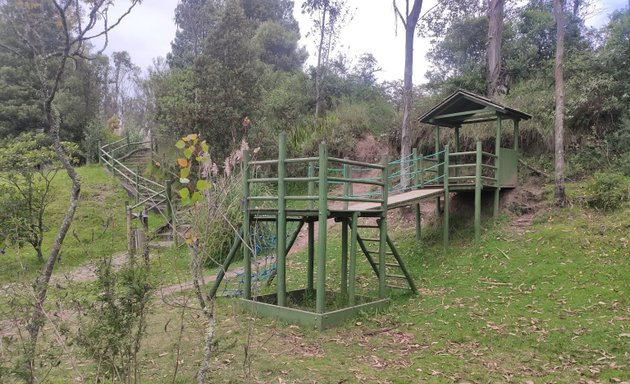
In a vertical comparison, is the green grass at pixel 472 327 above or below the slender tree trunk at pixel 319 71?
below

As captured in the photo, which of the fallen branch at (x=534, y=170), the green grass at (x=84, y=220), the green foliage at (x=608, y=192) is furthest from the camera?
the green grass at (x=84, y=220)

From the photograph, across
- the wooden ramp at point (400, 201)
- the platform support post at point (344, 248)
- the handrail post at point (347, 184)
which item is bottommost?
the platform support post at point (344, 248)

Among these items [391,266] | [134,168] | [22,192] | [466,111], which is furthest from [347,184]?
[134,168]

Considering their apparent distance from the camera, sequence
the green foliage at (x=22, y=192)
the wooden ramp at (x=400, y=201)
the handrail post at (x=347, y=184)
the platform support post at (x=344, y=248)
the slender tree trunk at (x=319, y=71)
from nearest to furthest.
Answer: the wooden ramp at (x=400, y=201), the platform support post at (x=344, y=248), the handrail post at (x=347, y=184), the green foliage at (x=22, y=192), the slender tree trunk at (x=319, y=71)

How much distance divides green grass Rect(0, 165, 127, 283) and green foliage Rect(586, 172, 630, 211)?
11.1 m

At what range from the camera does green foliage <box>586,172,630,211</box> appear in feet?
31.6

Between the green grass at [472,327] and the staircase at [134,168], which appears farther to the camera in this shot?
the staircase at [134,168]

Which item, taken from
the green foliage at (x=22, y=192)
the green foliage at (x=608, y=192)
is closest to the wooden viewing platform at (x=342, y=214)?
the green foliage at (x=608, y=192)

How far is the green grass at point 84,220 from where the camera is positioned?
1235 centimetres

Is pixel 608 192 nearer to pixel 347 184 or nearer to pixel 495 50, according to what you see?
pixel 347 184

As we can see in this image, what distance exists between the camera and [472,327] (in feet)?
21.3

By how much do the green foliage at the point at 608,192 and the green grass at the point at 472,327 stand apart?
0.27m

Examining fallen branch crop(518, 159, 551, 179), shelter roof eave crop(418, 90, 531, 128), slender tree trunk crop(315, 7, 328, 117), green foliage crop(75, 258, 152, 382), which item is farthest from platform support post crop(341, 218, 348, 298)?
slender tree trunk crop(315, 7, 328, 117)

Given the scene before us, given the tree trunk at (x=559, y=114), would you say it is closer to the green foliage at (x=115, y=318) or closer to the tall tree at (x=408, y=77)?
the tall tree at (x=408, y=77)
